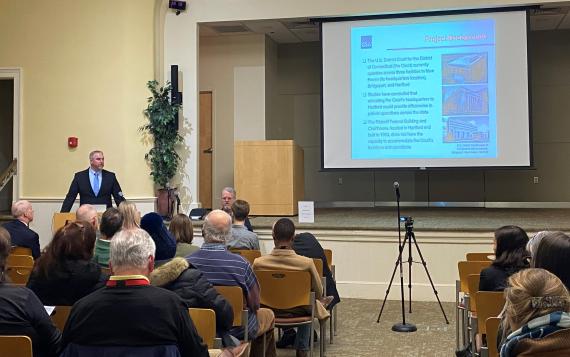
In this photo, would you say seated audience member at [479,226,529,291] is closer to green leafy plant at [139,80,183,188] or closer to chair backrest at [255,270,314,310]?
chair backrest at [255,270,314,310]

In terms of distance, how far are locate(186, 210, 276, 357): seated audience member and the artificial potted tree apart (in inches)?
194

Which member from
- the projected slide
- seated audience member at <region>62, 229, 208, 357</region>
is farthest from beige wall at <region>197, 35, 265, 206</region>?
seated audience member at <region>62, 229, 208, 357</region>

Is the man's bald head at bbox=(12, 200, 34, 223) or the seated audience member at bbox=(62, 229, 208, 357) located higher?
the man's bald head at bbox=(12, 200, 34, 223)

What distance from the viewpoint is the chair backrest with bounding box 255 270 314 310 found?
3.81 metres

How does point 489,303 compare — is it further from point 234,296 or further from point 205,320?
point 205,320

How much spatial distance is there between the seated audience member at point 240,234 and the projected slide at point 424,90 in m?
3.29

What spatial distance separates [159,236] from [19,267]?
1.32 m

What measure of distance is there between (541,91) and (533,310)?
9716 mm

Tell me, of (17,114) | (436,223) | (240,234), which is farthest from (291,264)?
(17,114)

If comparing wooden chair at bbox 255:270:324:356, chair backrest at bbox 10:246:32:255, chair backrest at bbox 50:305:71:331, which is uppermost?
chair backrest at bbox 10:246:32:255

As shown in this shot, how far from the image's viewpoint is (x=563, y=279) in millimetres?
2457

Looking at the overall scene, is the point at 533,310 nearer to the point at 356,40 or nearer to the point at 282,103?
the point at 356,40

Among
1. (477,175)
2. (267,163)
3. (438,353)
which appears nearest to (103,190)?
(267,163)

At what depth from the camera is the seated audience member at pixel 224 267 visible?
3287mm
